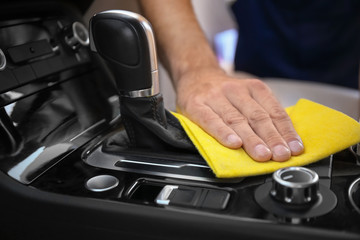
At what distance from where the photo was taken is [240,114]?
21.0 inches

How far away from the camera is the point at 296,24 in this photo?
48.4 inches

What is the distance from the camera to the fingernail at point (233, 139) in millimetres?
465

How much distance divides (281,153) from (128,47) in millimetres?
193

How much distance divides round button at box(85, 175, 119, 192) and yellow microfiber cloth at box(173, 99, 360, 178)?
0.10 metres

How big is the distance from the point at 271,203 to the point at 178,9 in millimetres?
542

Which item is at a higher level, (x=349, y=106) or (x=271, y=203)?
(x=271, y=203)

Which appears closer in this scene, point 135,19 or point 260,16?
point 135,19

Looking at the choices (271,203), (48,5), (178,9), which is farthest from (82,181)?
(178,9)

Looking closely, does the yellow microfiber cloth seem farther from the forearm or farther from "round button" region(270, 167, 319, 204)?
the forearm

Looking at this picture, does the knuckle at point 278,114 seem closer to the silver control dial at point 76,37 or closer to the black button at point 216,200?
the black button at point 216,200

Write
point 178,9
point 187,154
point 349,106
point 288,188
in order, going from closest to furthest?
point 288,188 < point 187,154 < point 178,9 < point 349,106

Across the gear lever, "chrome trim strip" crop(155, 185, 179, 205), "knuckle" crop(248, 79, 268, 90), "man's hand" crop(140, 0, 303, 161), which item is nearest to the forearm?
"man's hand" crop(140, 0, 303, 161)

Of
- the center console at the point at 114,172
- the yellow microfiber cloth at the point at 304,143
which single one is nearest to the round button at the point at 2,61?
the center console at the point at 114,172

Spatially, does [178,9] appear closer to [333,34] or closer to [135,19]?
[135,19]
